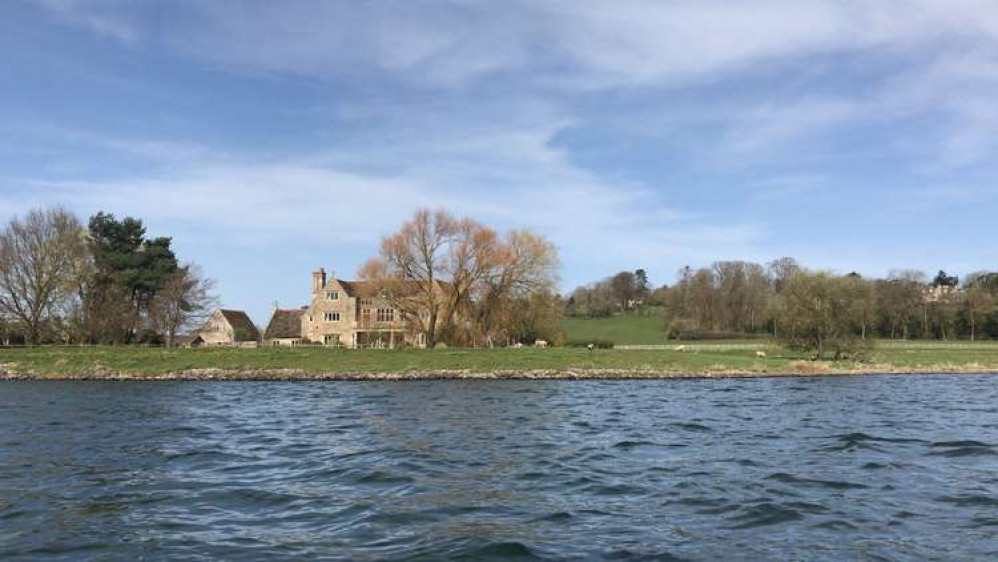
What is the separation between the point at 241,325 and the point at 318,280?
1726 centimetres

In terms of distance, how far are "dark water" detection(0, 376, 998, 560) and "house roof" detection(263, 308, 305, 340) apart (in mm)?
69173

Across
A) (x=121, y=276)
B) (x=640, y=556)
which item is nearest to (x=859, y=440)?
(x=640, y=556)

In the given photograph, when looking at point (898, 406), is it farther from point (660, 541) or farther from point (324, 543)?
point (324, 543)

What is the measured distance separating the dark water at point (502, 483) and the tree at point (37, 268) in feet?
154

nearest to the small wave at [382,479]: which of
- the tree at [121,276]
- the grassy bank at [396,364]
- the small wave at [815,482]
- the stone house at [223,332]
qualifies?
the small wave at [815,482]

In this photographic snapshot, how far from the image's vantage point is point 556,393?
35812 millimetres

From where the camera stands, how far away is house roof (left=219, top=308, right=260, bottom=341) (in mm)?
97250

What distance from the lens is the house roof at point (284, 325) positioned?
3770 inches

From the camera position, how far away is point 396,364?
171 feet

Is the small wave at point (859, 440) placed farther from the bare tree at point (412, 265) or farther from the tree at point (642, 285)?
the tree at point (642, 285)

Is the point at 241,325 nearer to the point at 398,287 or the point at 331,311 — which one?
the point at 331,311

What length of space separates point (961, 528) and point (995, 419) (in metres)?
17.3

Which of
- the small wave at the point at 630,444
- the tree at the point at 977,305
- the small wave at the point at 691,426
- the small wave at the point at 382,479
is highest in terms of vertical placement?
the tree at the point at 977,305

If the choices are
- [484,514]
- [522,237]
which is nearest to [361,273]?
[522,237]
